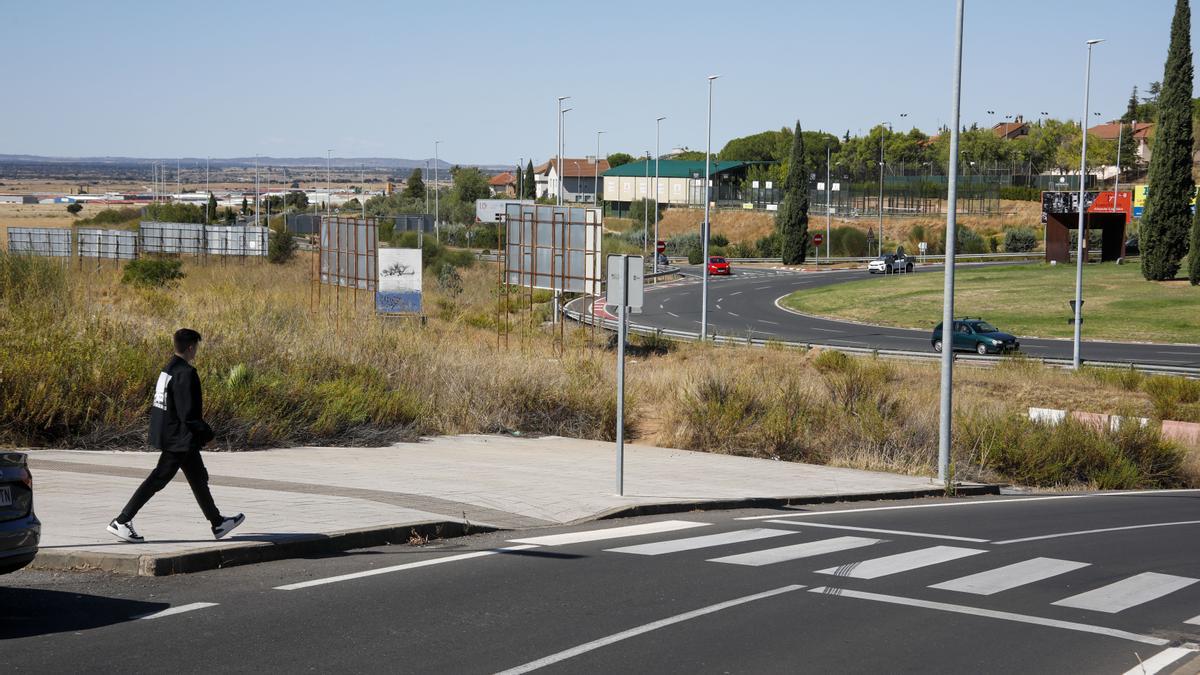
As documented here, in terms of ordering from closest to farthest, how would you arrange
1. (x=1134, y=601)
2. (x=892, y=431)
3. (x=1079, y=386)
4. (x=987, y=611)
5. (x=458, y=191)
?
1. (x=987, y=611)
2. (x=1134, y=601)
3. (x=892, y=431)
4. (x=1079, y=386)
5. (x=458, y=191)

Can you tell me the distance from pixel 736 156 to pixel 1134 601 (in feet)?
629

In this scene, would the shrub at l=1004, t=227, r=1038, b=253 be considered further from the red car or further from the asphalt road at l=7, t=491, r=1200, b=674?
the asphalt road at l=7, t=491, r=1200, b=674

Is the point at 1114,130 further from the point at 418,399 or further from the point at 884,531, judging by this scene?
the point at 884,531

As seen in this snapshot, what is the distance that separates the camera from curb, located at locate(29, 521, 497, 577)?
9.53 metres

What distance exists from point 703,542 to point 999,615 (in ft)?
11.9

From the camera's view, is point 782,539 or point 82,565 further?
point 782,539

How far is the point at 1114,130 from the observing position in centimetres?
17562

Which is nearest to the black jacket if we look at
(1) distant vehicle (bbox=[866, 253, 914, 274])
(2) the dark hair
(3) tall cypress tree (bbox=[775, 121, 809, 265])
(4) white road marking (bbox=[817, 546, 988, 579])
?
(2) the dark hair

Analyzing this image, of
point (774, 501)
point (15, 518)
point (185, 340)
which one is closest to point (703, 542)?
point (774, 501)

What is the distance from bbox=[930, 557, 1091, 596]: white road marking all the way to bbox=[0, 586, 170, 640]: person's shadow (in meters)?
6.62

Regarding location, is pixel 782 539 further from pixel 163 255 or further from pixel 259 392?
pixel 163 255

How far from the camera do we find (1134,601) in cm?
1016

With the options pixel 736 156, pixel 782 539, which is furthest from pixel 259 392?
pixel 736 156

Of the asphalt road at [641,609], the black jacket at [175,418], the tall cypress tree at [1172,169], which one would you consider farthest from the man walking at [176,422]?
the tall cypress tree at [1172,169]
